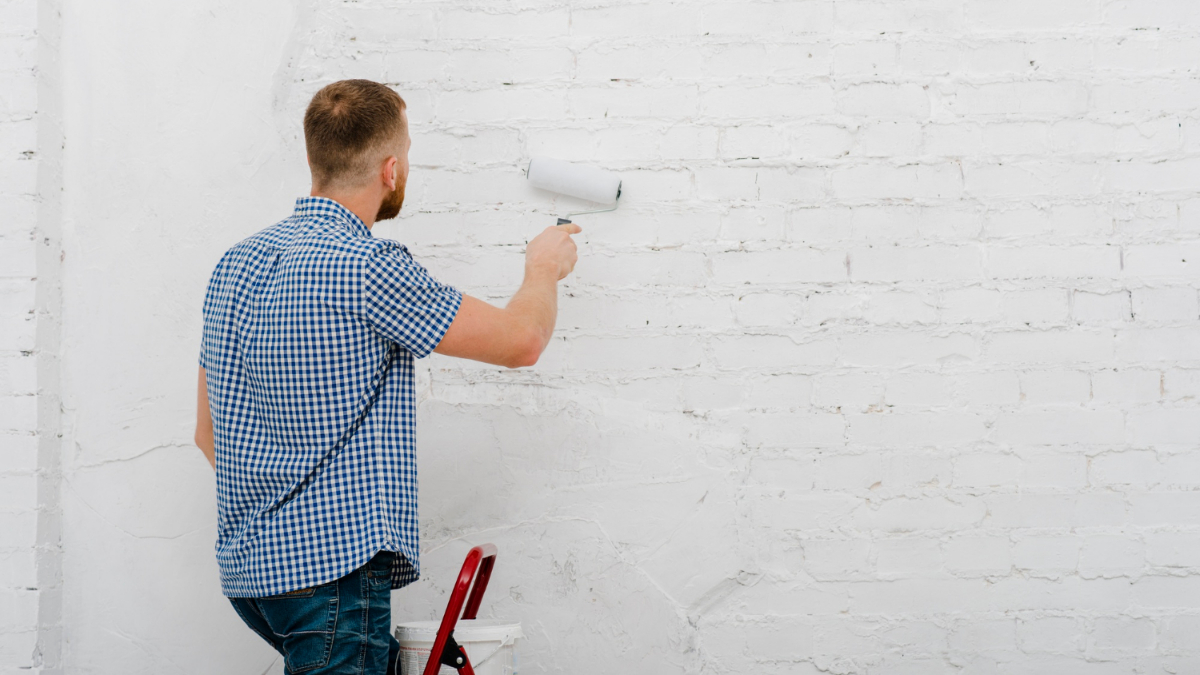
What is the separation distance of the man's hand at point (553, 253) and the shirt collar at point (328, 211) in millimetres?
344

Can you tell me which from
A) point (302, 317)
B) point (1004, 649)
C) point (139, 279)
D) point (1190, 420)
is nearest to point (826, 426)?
point (1004, 649)

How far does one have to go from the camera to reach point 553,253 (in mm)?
1618

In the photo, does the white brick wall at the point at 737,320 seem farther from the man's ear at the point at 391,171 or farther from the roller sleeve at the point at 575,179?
the man's ear at the point at 391,171

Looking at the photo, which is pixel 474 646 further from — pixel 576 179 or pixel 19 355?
pixel 19 355

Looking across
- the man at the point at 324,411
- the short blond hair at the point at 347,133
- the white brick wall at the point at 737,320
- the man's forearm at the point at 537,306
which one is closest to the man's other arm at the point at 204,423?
the man at the point at 324,411

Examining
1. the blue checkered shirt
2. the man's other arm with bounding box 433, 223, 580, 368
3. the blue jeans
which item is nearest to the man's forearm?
the man's other arm with bounding box 433, 223, 580, 368

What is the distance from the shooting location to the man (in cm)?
125

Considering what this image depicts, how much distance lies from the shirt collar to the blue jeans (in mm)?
549

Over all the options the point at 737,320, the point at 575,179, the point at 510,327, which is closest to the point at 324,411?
the point at 510,327

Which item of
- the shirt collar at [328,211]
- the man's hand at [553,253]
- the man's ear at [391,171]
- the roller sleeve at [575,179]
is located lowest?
the man's hand at [553,253]

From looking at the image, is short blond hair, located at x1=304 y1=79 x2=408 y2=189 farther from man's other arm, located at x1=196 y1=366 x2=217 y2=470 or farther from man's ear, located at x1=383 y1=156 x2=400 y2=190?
man's other arm, located at x1=196 y1=366 x2=217 y2=470

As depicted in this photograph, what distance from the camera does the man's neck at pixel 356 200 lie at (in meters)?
1.41

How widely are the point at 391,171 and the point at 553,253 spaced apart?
352mm

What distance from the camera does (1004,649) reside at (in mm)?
1827
